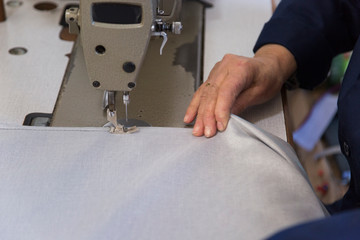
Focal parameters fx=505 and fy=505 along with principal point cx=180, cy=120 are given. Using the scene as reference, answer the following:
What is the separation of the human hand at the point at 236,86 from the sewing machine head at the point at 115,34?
179 millimetres

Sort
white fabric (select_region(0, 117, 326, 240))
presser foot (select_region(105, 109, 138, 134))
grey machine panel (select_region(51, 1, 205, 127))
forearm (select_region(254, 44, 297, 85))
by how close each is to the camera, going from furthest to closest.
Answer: forearm (select_region(254, 44, 297, 85)) → grey machine panel (select_region(51, 1, 205, 127)) → presser foot (select_region(105, 109, 138, 134)) → white fabric (select_region(0, 117, 326, 240))

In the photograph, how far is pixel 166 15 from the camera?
3.01ft

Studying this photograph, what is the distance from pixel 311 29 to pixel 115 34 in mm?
606

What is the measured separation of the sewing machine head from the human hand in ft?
0.59

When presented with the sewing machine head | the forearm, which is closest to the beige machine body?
the sewing machine head

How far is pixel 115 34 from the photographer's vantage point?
81cm

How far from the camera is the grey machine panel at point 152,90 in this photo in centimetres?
104

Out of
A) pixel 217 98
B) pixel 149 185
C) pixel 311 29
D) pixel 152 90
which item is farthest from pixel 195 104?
pixel 311 29

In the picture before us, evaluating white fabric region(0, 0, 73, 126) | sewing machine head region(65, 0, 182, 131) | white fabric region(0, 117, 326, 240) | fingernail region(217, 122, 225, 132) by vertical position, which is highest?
sewing machine head region(65, 0, 182, 131)

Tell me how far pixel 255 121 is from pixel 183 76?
210 millimetres

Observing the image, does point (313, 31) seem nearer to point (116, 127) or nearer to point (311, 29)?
point (311, 29)

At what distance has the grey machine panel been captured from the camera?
3.42 ft

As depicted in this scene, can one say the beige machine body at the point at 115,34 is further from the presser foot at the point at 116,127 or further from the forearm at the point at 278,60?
the forearm at the point at 278,60

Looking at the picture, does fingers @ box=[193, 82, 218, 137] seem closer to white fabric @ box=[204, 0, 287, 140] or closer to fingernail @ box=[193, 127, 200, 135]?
fingernail @ box=[193, 127, 200, 135]
